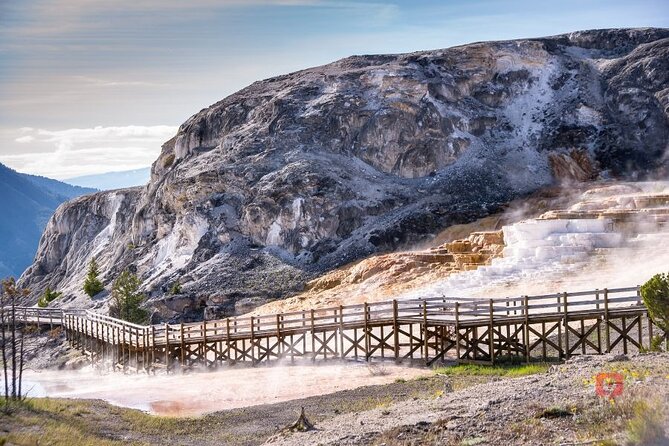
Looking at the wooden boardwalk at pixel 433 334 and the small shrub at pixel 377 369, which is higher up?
the wooden boardwalk at pixel 433 334

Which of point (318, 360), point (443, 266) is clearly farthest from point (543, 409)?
point (443, 266)

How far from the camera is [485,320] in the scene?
28422 mm

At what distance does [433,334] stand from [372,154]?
3595 cm

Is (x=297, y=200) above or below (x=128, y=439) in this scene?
above

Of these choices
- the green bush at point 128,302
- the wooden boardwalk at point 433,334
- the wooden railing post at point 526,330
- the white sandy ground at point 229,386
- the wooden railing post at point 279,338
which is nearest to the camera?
the white sandy ground at point 229,386

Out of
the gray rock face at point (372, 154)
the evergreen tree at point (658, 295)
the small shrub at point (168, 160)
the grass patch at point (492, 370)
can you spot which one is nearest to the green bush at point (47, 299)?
the gray rock face at point (372, 154)

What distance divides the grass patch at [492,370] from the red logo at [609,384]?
797 cm

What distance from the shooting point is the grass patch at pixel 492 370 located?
24.7 meters

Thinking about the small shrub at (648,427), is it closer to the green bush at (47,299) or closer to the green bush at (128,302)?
the green bush at (128,302)

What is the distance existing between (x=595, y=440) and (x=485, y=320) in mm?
15477

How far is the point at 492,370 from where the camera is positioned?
2652 centimetres

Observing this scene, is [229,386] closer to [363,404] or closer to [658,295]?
[363,404]

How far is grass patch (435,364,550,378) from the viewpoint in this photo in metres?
24.7

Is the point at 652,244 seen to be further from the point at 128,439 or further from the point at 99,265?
the point at 99,265
